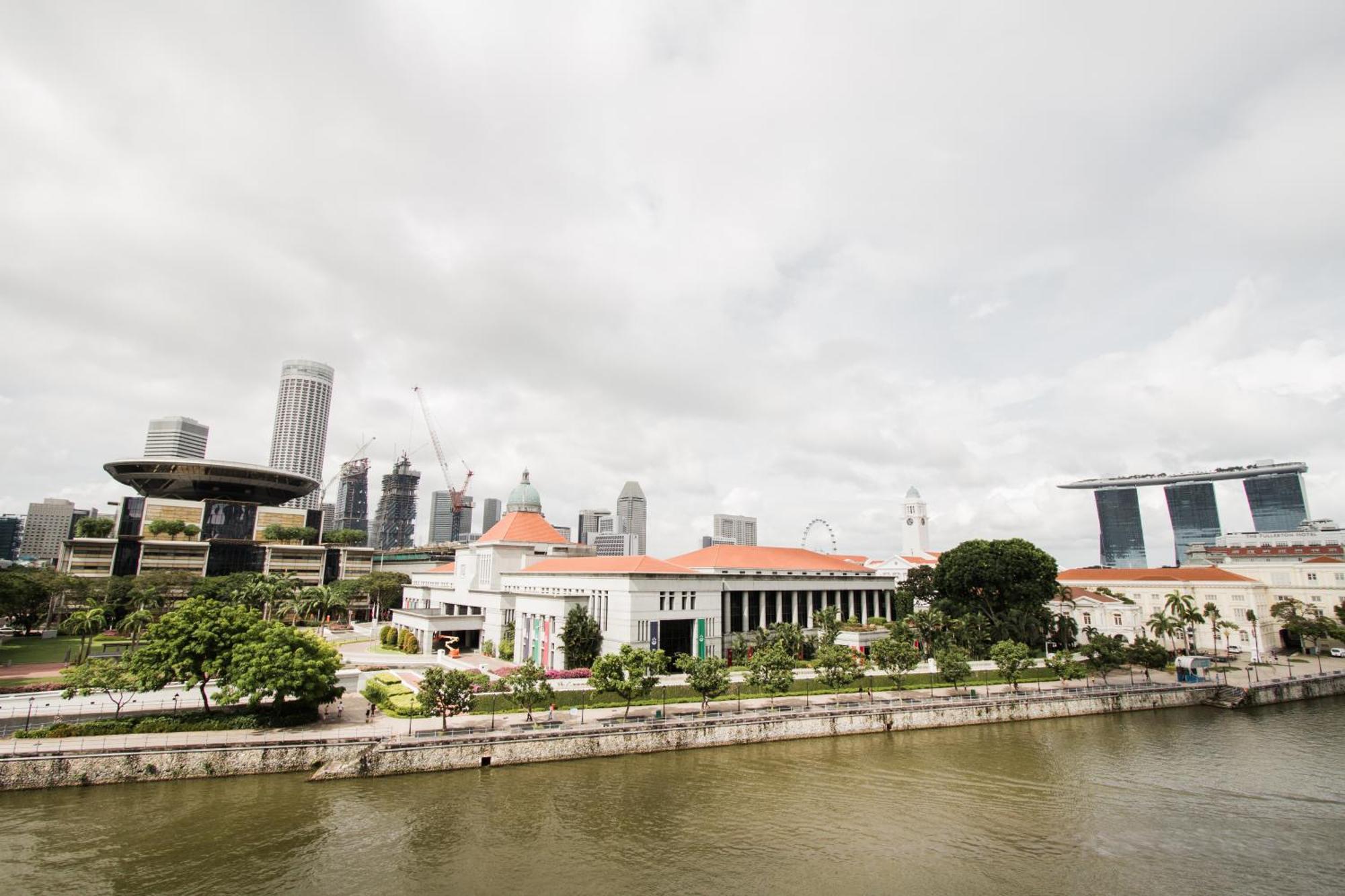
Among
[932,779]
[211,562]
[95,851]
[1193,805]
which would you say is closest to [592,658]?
[932,779]

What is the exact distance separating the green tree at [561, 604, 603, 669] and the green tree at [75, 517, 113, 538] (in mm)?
122871

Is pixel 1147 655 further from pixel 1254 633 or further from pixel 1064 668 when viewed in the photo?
pixel 1254 633

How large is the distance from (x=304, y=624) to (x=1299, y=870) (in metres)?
131

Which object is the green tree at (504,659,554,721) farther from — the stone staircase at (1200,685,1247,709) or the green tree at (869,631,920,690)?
the stone staircase at (1200,685,1247,709)

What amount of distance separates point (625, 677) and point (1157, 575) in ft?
319

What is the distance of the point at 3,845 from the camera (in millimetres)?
31469

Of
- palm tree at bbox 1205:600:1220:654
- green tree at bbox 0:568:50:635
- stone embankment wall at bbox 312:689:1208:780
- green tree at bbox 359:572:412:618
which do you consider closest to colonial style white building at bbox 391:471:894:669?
stone embankment wall at bbox 312:689:1208:780

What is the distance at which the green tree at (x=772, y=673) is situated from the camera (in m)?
59.0

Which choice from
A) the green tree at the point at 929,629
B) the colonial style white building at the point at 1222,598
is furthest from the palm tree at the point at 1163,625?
the green tree at the point at 929,629

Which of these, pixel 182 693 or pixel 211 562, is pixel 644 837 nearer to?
pixel 182 693

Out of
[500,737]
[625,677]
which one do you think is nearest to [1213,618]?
[625,677]

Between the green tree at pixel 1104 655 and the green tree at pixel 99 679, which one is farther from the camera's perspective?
the green tree at pixel 1104 655

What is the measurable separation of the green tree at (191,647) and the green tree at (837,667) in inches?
1879

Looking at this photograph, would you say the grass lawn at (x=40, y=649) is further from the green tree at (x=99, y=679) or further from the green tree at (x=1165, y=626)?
the green tree at (x=1165, y=626)
